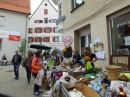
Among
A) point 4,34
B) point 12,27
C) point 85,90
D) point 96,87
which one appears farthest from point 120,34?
point 12,27

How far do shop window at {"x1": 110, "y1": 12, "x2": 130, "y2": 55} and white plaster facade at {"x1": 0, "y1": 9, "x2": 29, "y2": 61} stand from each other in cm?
1958

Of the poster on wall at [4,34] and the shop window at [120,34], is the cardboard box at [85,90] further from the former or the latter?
the poster on wall at [4,34]

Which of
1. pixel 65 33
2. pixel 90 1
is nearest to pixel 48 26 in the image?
pixel 65 33

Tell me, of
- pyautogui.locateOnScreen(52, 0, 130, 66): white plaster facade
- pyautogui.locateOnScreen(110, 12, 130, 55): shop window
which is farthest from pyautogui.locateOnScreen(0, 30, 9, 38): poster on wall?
pyautogui.locateOnScreen(110, 12, 130, 55): shop window

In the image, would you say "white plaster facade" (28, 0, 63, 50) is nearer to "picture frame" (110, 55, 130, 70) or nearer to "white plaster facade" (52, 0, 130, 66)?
"white plaster facade" (52, 0, 130, 66)

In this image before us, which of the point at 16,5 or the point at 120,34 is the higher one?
the point at 16,5

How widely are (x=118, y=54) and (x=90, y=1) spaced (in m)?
3.18

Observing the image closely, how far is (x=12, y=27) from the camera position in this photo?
2178 cm

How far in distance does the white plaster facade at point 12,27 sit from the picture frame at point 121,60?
64.6ft

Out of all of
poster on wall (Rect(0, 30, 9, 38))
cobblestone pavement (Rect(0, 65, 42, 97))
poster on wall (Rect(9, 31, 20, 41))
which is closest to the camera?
cobblestone pavement (Rect(0, 65, 42, 97))

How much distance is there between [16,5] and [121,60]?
23899 millimetres

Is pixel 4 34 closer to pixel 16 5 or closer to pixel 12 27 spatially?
pixel 12 27

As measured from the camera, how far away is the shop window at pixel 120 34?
14.7 ft

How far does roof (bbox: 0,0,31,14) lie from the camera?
72.0ft
